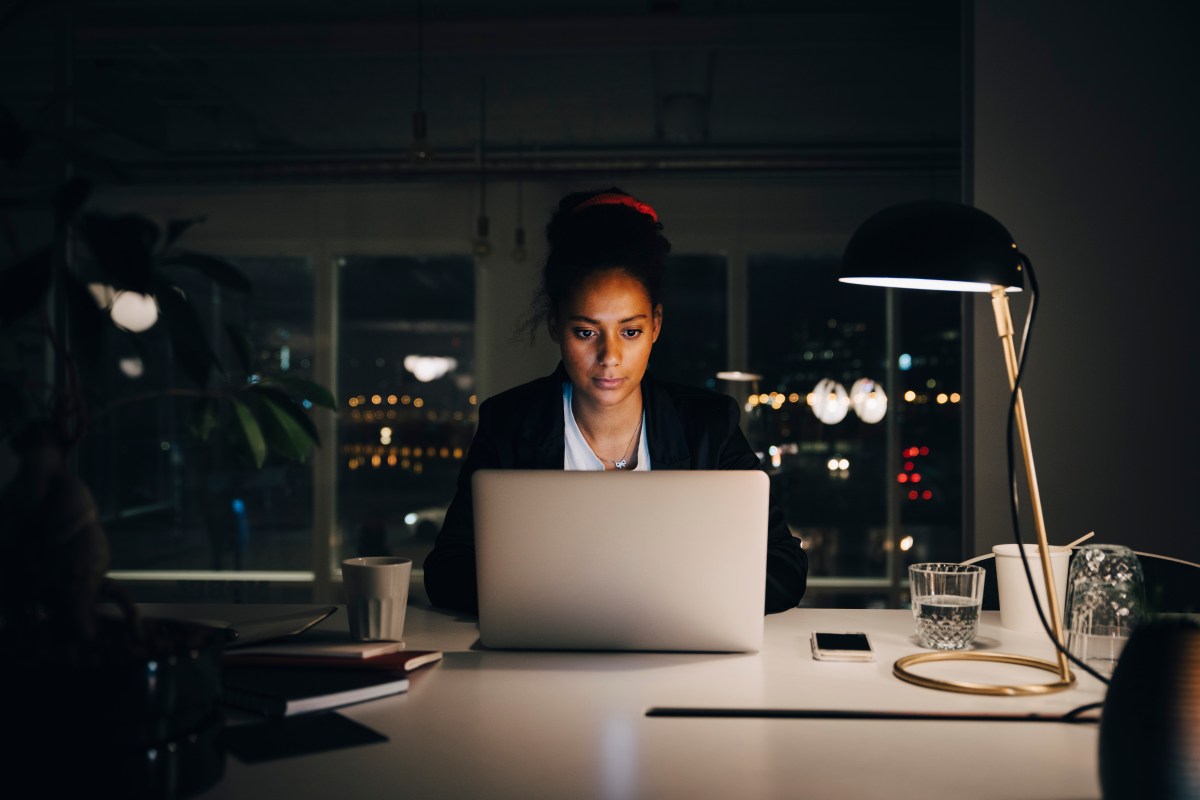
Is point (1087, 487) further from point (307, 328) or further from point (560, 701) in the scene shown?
point (307, 328)

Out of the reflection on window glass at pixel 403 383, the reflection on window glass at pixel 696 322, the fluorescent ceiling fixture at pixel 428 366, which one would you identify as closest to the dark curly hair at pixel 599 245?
the reflection on window glass at pixel 696 322

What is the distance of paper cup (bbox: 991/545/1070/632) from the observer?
1650 mm

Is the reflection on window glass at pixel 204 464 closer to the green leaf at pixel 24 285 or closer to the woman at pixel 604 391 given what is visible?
the woman at pixel 604 391

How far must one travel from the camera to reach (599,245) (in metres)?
2.40

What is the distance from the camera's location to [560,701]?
4.16ft

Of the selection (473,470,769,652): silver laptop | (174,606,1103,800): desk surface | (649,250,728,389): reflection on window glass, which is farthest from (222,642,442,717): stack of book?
(649,250,728,389): reflection on window glass

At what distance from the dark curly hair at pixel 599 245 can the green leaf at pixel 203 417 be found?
884 mm

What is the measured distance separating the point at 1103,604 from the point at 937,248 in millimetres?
623

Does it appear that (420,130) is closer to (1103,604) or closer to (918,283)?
(918,283)

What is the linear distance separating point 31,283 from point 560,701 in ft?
2.84

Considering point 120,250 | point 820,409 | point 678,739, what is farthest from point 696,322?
point 120,250

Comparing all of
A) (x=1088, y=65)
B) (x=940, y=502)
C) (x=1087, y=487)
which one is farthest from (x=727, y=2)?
(x=940, y=502)

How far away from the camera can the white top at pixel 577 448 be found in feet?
7.82

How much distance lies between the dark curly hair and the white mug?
1023mm
